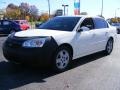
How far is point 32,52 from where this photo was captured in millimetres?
6105

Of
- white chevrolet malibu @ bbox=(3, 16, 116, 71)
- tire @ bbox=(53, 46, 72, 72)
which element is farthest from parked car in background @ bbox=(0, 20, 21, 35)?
tire @ bbox=(53, 46, 72, 72)

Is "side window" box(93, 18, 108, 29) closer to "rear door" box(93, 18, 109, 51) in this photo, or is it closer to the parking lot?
"rear door" box(93, 18, 109, 51)

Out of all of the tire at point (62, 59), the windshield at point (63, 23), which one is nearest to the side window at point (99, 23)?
the windshield at point (63, 23)

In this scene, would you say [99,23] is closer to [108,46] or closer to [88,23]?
[88,23]

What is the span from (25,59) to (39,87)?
1082 mm

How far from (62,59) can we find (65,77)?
28.3 inches

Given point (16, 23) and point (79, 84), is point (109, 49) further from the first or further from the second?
point (16, 23)

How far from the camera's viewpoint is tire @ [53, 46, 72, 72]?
654 centimetres

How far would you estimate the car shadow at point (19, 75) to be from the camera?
5586mm

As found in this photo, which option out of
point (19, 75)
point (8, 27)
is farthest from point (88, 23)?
point (8, 27)

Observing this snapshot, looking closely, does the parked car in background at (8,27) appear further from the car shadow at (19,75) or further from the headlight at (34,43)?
the headlight at (34,43)

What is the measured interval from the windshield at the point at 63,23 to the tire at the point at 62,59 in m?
0.76

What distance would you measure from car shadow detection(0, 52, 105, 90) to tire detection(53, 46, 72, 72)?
226mm

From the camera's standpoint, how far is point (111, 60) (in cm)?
849
